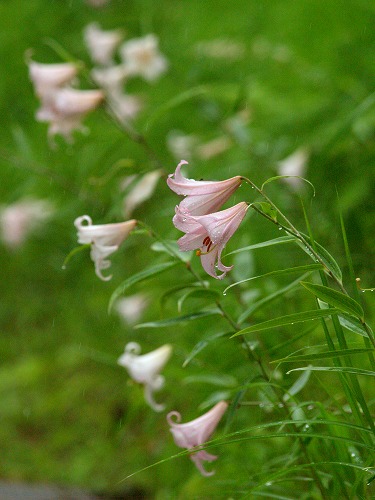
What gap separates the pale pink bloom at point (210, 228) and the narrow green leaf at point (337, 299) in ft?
0.32

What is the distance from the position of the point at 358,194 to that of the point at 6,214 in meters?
2.36

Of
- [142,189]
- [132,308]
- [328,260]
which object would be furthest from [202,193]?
[132,308]

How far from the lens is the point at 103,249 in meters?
1.19

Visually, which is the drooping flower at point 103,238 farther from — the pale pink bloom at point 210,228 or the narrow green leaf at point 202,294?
the pale pink bloom at point 210,228

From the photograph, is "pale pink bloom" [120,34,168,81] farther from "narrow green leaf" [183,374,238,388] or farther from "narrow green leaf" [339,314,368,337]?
"narrow green leaf" [339,314,368,337]

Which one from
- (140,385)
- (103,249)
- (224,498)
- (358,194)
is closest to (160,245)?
(103,249)

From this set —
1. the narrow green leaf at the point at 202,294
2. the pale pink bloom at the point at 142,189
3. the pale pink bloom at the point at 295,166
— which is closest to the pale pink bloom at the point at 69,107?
the pale pink bloom at the point at 142,189

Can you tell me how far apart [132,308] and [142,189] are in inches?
51.1

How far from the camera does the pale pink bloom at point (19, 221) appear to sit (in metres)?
3.95

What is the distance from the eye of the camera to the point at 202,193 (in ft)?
3.04

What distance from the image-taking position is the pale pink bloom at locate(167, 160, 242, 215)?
35.8 inches

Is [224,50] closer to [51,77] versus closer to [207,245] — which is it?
[51,77]

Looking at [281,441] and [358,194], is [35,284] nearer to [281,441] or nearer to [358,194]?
[358,194]

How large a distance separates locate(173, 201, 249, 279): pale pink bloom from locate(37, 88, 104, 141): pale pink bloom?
Answer: 3.46ft
